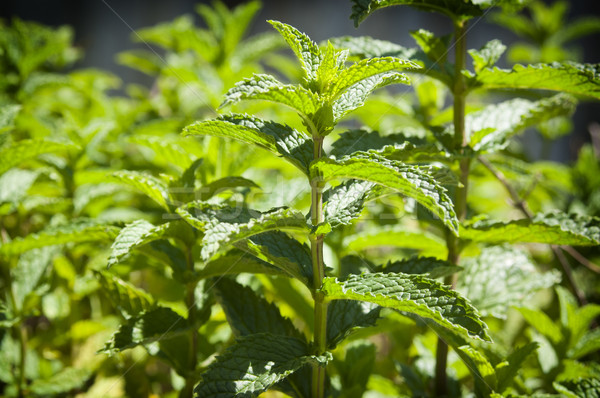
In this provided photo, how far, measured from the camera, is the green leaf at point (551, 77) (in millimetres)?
963

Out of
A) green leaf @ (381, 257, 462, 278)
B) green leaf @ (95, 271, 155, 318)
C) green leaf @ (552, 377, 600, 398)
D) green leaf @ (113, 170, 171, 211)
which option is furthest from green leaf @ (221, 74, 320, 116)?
green leaf @ (552, 377, 600, 398)

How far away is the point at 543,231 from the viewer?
1027mm

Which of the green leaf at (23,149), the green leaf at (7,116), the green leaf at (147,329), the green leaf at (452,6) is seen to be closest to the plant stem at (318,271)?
the green leaf at (147,329)

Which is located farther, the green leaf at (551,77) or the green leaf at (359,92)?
the green leaf at (551,77)

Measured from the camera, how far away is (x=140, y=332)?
3.18ft

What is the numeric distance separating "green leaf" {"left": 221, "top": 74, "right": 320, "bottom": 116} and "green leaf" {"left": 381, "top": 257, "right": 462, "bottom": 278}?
39 cm

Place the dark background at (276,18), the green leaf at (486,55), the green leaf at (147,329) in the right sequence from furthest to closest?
the dark background at (276,18) < the green leaf at (486,55) < the green leaf at (147,329)

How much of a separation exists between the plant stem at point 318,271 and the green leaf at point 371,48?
12.0 inches

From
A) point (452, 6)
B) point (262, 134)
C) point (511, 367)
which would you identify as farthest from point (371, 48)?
point (511, 367)

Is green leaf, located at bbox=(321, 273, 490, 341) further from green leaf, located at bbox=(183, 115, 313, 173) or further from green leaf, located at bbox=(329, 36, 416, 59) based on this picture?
green leaf, located at bbox=(329, 36, 416, 59)

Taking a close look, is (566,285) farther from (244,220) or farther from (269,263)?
(244,220)

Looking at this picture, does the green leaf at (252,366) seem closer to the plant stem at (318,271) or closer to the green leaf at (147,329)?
the plant stem at (318,271)

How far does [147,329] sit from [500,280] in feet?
2.71

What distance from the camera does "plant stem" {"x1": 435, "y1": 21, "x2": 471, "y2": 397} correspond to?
1089mm
